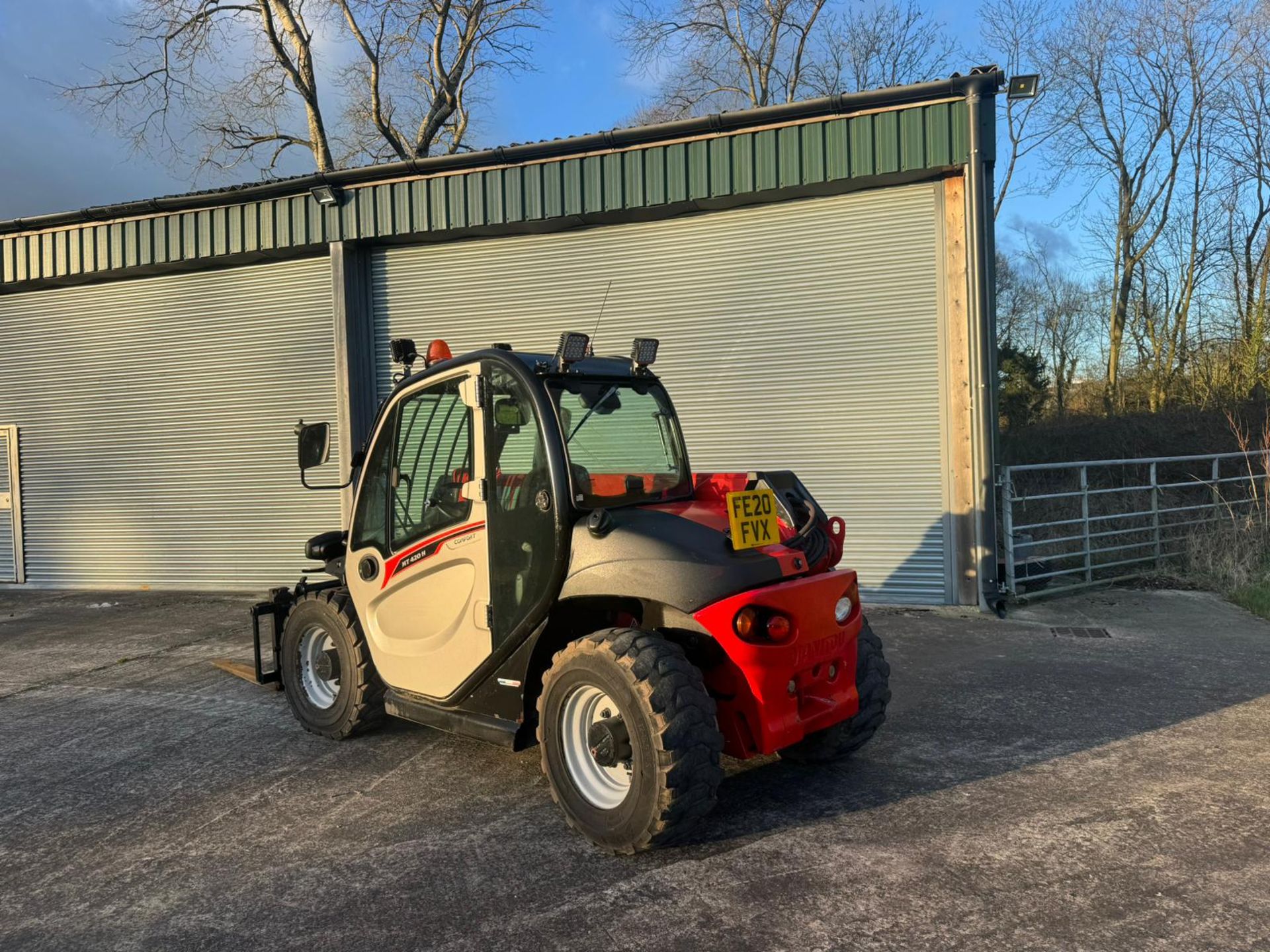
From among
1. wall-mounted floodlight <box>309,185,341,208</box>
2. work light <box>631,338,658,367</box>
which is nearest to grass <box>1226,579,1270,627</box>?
work light <box>631,338,658,367</box>

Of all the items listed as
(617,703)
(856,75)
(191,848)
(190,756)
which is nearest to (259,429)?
(190,756)

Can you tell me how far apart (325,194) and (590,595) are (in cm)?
849

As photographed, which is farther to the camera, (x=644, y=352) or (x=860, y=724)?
(x=644, y=352)

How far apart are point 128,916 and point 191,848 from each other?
0.57 meters

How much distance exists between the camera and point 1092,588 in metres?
9.32

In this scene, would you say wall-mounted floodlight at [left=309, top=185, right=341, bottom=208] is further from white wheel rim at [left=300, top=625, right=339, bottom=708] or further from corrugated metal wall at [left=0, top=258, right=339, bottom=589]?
white wheel rim at [left=300, top=625, right=339, bottom=708]

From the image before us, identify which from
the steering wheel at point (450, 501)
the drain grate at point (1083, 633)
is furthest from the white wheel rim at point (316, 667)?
the drain grate at point (1083, 633)

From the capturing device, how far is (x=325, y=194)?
10430mm

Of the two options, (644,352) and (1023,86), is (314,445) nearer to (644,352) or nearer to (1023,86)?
(644,352)

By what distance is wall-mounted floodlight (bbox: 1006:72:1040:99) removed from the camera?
8.19 metres

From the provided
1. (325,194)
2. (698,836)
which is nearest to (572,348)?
(698,836)

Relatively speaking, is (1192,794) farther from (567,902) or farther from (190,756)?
(190,756)

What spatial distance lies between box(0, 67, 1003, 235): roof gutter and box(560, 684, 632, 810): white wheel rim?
Answer: 680 cm

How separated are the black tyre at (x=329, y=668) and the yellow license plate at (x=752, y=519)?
2398 millimetres
